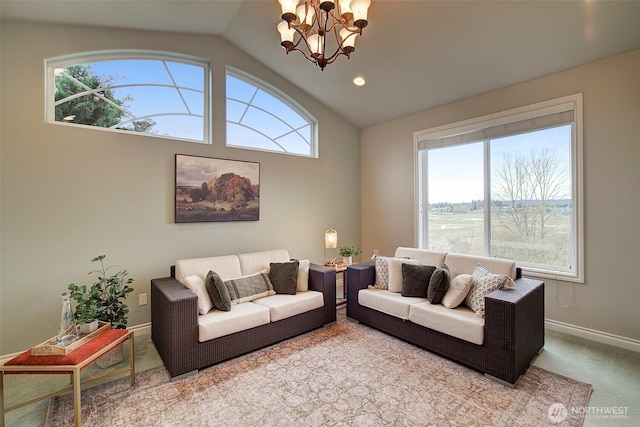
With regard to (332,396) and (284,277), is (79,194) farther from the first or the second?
(332,396)

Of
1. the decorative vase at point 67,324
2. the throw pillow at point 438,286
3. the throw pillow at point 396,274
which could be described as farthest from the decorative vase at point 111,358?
the throw pillow at point 438,286

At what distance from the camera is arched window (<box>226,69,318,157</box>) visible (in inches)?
155

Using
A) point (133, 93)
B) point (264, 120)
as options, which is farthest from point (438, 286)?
point (133, 93)

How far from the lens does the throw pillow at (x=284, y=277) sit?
331 centimetres

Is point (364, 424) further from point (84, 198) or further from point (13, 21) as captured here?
point (13, 21)

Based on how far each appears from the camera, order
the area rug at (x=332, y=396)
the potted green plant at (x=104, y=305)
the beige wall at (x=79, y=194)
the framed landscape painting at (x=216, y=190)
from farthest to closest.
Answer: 1. the framed landscape painting at (x=216, y=190)
2. the beige wall at (x=79, y=194)
3. the potted green plant at (x=104, y=305)
4. the area rug at (x=332, y=396)

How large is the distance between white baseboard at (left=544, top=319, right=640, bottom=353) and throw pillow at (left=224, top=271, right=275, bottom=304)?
3.18 meters

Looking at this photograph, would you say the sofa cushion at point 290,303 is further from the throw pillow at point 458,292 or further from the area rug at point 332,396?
the throw pillow at point 458,292

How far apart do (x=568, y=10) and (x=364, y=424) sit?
12.0 feet

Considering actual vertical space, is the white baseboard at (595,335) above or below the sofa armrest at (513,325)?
below

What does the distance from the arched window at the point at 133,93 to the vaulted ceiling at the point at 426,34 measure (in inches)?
13.6

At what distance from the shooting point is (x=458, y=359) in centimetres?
253

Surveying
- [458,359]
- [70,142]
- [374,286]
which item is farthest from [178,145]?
[458,359]

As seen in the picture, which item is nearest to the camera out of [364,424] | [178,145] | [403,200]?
[364,424]
